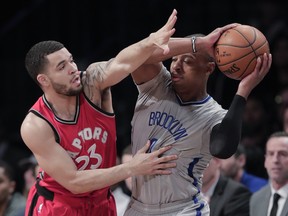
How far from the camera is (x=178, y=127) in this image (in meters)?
5.26

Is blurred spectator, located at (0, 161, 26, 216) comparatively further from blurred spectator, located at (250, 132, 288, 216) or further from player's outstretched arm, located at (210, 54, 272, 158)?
player's outstretched arm, located at (210, 54, 272, 158)

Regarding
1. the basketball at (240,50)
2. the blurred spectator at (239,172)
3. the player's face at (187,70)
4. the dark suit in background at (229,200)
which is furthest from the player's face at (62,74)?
the blurred spectator at (239,172)

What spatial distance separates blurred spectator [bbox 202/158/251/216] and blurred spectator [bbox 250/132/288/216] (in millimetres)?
97

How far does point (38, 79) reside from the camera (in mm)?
5145

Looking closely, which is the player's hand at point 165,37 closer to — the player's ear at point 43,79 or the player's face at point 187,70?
the player's face at point 187,70

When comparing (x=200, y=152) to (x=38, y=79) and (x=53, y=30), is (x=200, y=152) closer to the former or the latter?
(x=38, y=79)

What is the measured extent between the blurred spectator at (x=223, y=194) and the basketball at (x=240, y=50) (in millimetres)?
1986

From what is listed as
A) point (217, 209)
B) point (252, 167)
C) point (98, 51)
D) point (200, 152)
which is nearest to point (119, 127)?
point (98, 51)

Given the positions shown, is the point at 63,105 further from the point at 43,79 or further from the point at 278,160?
the point at 278,160

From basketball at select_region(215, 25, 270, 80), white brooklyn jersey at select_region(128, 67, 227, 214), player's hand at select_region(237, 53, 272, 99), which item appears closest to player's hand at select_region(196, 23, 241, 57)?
basketball at select_region(215, 25, 270, 80)

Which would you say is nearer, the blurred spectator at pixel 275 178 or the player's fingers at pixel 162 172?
the player's fingers at pixel 162 172

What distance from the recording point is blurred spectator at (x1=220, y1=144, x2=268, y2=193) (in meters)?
7.74

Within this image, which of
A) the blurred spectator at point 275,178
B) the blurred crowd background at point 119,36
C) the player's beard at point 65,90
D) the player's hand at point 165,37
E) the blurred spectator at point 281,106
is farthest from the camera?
the blurred crowd background at point 119,36

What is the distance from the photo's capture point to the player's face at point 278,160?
22.0 ft
